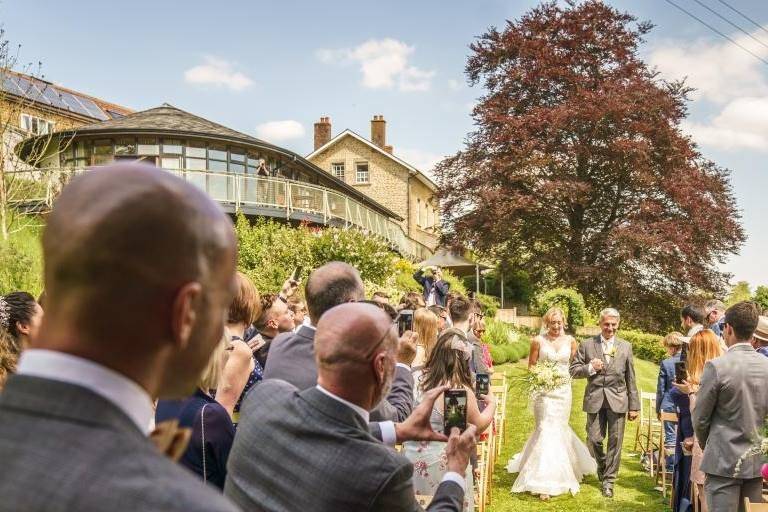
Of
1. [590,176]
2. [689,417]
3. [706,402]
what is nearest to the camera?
[706,402]

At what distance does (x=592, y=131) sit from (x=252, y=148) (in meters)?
15.3

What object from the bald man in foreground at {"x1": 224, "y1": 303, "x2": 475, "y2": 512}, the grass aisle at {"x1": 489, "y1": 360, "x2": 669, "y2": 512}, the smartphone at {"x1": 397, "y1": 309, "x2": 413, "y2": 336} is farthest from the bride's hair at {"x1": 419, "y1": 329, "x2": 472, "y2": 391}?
the grass aisle at {"x1": 489, "y1": 360, "x2": 669, "y2": 512}

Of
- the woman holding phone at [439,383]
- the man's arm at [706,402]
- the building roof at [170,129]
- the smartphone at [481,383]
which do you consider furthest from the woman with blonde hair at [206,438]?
the building roof at [170,129]

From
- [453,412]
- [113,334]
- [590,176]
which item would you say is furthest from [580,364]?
[590,176]

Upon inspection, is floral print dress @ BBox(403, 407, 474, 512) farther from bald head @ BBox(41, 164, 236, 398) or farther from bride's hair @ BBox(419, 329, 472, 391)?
bald head @ BBox(41, 164, 236, 398)

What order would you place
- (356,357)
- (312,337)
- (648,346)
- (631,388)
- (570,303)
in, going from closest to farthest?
(356,357) < (312,337) < (631,388) < (570,303) < (648,346)

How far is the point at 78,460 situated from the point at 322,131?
4954cm

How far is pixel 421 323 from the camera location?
7.26 m

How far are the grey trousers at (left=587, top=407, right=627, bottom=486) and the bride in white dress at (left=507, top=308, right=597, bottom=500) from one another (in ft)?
1.21

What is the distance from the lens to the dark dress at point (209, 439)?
316cm

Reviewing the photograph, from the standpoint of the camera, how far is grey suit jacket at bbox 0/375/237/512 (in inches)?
39.8

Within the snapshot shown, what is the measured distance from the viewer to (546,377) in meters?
9.84

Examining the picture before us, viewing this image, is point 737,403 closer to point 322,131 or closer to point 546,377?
point 546,377

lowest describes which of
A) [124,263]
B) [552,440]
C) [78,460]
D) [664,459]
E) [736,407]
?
[664,459]
